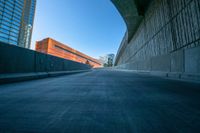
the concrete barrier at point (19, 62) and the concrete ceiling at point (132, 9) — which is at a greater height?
the concrete ceiling at point (132, 9)

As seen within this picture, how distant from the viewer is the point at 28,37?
368 feet

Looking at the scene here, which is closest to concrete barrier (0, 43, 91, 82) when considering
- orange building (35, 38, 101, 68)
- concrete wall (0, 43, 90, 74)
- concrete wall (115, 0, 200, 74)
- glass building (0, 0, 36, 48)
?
concrete wall (0, 43, 90, 74)

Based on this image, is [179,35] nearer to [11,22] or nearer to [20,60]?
[20,60]

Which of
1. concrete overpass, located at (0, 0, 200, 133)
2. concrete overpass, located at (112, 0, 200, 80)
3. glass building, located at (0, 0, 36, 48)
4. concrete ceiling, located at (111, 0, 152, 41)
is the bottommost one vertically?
concrete overpass, located at (0, 0, 200, 133)

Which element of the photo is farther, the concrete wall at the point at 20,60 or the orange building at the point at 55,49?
the orange building at the point at 55,49

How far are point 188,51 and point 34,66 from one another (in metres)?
10.1

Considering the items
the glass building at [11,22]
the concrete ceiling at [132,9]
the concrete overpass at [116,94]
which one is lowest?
the concrete overpass at [116,94]

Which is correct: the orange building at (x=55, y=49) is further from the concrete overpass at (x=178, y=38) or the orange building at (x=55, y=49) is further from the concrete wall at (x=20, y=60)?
the concrete overpass at (x=178, y=38)

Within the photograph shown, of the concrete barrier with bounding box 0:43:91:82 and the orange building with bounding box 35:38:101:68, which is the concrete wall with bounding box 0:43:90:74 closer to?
the concrete barrier with bounding box 0:43:91:82

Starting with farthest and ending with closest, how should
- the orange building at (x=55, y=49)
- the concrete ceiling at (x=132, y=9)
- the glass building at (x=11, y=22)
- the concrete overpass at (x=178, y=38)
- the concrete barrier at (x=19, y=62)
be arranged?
the glass building at (x=11, y=22), the orange building at (x=55, y=49), the concrete ceiling at (x=132, y=9), the concrete overpass at (x=178, y=38), the concrete barrier at (x=19, y=62)

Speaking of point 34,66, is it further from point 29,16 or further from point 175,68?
point 29,16

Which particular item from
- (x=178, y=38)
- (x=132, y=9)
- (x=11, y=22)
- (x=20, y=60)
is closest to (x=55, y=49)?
(x=132, y=9)

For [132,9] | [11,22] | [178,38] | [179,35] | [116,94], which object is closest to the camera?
[116,94]

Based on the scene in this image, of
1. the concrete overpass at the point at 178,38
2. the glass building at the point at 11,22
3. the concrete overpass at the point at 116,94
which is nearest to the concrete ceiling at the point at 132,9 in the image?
the concrete overpass at the point at 116,94
